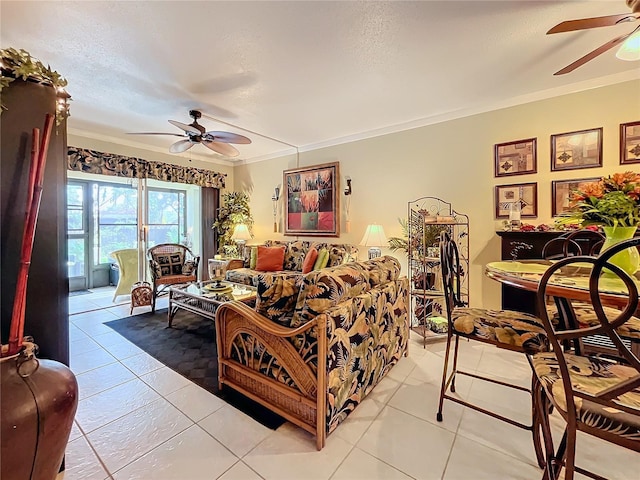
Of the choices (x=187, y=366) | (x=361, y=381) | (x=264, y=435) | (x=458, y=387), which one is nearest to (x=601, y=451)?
(x=458, y=387)

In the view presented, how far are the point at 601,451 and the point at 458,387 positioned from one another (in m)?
0.79

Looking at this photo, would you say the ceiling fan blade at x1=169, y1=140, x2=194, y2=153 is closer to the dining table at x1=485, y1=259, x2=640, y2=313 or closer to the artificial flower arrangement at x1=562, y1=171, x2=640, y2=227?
the dining table at x1=485, y1=259, x2=640, y2=313

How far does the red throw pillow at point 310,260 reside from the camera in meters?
4.27

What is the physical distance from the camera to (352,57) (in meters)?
2.35

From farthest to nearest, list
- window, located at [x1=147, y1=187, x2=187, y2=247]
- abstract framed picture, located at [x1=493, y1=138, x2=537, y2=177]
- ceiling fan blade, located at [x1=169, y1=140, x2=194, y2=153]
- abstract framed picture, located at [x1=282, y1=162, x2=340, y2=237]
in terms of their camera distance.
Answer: window, located at [x1=147, y1=187, x2=187, y2=247] → abstract framed picture, located at [x1=282, y1=162, x2=340, y2=237] → ceiling fan blade, located at [x1=169, y1=140, x2=194, y2=153] → abstract framed picture, located at [x1=493, y1=138, x2=537, y2=177]

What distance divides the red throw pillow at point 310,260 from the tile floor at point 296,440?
224 cm

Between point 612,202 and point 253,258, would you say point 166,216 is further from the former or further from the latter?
point 612,202

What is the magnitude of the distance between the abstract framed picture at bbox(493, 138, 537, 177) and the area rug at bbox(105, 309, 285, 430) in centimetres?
338

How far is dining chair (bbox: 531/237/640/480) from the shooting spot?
0.83 metres

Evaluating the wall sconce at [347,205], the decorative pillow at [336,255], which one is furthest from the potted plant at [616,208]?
the wall sconce at [347,205]

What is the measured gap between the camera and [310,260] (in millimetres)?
4297

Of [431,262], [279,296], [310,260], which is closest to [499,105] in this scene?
[431,262]

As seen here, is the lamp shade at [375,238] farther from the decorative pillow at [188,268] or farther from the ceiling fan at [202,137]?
the decorative pillow at [188,268]

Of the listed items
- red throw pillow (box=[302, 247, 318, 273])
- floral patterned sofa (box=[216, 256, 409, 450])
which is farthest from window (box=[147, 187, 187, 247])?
floral patterned sofa (box=[216, 256, 409, 450])
